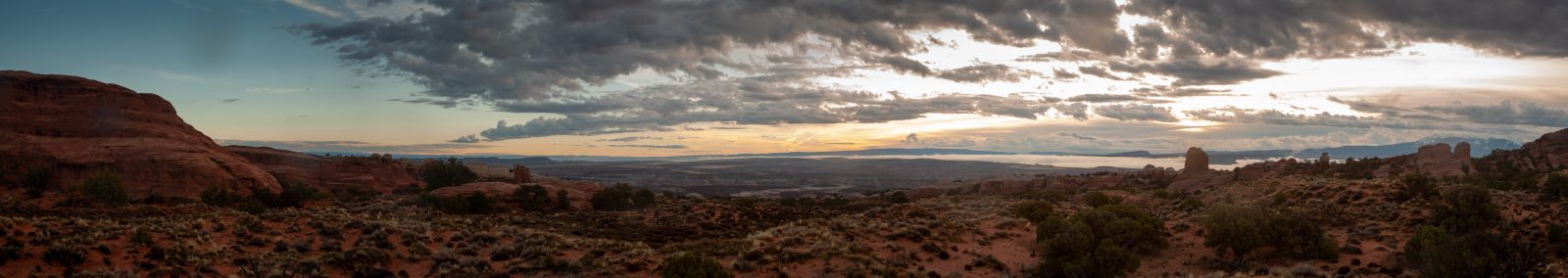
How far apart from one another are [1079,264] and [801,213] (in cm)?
3866

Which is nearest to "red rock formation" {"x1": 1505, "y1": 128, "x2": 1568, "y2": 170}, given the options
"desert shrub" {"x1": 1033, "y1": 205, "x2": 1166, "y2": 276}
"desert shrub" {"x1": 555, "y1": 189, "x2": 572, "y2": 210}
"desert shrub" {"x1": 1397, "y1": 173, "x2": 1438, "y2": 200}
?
"desert shrub" {"x1": 1397, "y1": 173, "x2": 1438, "y2": 200}

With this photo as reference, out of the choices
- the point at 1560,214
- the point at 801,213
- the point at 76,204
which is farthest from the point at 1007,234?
the point at 76,204

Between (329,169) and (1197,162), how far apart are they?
340ft

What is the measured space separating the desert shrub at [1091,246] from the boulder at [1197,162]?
5600 centimetres

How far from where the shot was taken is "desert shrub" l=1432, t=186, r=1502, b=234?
2661 centimetres

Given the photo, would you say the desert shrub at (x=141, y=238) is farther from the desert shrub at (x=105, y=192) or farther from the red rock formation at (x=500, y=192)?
the red rock formation at (x=500, y=192)

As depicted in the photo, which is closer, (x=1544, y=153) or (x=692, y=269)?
(x=692, y=269)

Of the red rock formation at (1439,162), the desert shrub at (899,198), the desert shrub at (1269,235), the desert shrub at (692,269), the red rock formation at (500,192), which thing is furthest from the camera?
the desert shrub at (899,198)

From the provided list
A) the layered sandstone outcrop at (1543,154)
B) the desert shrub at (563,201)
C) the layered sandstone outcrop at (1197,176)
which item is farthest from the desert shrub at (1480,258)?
the layered sandstone outcrop at (1543,154)

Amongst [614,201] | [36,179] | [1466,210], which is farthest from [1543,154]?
[36,179]

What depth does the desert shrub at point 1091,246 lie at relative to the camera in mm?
22281

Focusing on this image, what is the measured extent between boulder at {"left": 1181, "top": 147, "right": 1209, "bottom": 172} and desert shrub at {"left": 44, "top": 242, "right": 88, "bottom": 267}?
8936 centimetres

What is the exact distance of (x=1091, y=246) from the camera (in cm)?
2392

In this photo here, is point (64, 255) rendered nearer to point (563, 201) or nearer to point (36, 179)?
point (563, 201)
